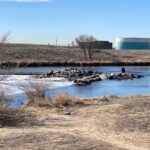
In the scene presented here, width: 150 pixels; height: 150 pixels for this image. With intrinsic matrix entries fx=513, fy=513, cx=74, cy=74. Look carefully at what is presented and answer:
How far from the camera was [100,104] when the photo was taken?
55.5 ft

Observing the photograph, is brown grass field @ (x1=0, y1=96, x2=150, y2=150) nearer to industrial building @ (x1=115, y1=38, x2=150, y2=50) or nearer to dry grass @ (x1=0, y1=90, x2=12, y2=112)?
dry grass @ (x1=0, y1=90, x2=12, y2=112)

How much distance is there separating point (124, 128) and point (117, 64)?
222 ft

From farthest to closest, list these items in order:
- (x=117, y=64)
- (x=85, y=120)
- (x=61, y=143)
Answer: (x=117, y=64) → (x=85, y=120) → (x=61, y=143)

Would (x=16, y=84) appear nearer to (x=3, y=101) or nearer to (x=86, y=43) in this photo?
(x=3, y=101)

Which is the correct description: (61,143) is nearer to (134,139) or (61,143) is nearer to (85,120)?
(134,139)

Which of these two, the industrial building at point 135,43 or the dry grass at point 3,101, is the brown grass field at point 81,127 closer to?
the dry grass at point 3,101

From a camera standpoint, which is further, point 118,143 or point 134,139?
point 134,139

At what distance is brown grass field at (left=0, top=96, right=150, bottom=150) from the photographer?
925 centimetres

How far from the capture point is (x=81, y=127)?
12.3m

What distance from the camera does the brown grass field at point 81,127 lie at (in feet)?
30.3

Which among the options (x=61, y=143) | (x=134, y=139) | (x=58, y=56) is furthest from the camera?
(x=58, y=56)

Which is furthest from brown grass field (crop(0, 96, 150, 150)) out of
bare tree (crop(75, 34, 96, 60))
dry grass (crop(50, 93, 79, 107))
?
bare tree (crop(75, 34, 96, 60))

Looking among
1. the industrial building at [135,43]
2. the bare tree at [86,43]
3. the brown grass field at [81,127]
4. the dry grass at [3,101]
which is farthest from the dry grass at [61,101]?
the industrial building at [135,43]

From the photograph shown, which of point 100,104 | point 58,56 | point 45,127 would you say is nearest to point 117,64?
point 58,56
